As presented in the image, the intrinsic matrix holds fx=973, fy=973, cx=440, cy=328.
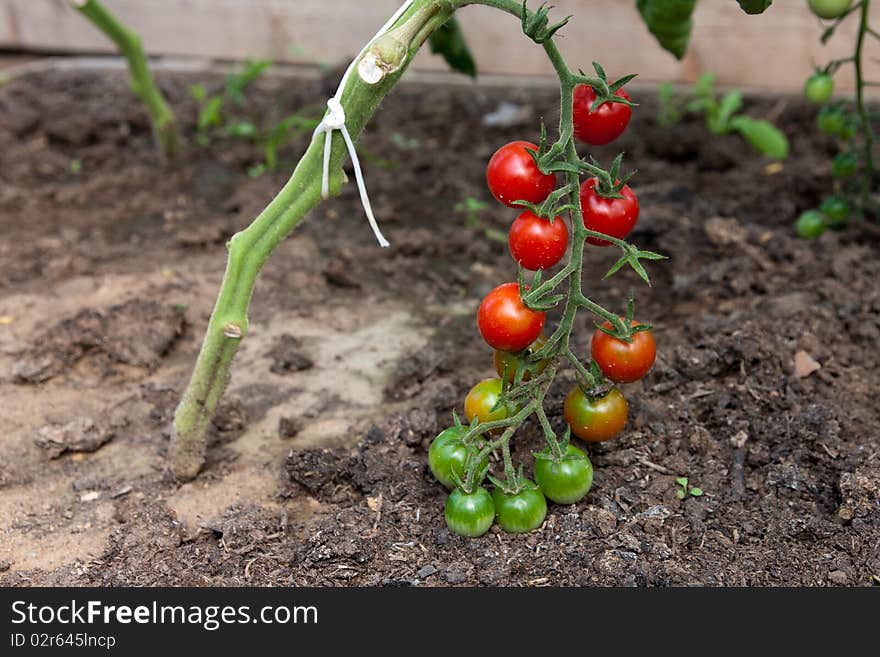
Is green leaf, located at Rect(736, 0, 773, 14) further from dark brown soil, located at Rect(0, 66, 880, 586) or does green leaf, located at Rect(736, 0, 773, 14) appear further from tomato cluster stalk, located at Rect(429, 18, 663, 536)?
dark brown soil, located at Rect(0, 66, 880, 586)

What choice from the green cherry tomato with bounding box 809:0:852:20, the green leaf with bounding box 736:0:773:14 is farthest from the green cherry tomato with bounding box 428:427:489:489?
the green cherry tomato with bounding box 809:0:852:20

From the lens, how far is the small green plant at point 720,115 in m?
2.97

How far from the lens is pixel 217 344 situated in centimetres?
175

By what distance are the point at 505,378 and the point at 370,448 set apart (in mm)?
397

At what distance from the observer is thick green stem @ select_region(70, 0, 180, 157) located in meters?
2.85

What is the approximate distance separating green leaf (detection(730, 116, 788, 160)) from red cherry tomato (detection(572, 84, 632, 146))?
1571 mm

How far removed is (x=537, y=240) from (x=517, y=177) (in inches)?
4.0

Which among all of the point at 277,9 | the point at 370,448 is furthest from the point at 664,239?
the point at 277,9

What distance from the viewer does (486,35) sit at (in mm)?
3605

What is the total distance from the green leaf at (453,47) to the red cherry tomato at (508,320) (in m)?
0.99

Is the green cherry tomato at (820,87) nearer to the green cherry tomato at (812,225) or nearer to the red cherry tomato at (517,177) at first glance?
the green cherry tomato at (812,225)

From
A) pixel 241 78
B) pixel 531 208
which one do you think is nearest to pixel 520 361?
pixel 531 208

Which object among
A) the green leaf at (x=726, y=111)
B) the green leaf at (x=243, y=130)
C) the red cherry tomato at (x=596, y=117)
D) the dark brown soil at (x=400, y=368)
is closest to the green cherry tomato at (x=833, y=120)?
the dark brown soil at (x=400, y=368)

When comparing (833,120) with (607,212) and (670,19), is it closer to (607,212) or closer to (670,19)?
(670,19)
